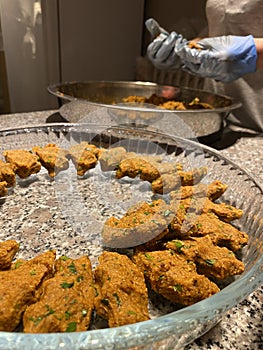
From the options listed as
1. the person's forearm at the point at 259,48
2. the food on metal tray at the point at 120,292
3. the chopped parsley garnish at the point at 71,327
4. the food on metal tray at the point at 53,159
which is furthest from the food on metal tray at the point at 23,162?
the person's forearm at the point at 259,48

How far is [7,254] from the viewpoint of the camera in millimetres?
621

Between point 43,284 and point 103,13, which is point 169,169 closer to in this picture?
point 43,284

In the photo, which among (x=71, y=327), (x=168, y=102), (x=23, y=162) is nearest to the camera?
(x=71, y=327)

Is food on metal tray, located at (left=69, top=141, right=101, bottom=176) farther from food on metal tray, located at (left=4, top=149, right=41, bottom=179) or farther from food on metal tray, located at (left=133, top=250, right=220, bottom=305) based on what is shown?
food on metal tray, located at (left=133, top=250, right=220, bottom=305)

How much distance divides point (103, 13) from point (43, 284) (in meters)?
1.76

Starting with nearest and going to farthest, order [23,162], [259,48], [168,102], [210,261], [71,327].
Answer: [71,327] → [210,261] → [23,162] → [259,48] → [168,102]

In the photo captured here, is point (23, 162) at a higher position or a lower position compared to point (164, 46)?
lower

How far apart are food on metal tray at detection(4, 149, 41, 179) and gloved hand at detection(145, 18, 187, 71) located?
863 millimetres

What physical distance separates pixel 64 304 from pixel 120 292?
0.30 feet

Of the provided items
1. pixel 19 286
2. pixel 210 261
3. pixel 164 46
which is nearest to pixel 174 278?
pixel 210 261

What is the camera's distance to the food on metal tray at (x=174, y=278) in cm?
55

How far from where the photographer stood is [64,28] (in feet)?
5.86

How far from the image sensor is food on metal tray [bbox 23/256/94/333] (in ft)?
1.57

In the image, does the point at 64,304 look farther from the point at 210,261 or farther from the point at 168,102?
the point at 168,102
